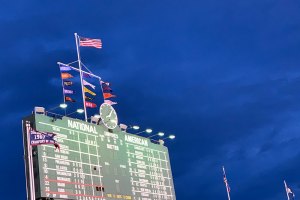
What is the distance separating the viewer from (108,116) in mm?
34469

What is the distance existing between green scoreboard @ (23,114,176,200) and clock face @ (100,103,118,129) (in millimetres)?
391

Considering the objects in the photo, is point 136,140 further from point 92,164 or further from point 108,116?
point 92,164

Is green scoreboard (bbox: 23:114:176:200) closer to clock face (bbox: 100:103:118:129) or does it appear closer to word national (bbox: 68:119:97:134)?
word national (bbox: 68:119:97:134)

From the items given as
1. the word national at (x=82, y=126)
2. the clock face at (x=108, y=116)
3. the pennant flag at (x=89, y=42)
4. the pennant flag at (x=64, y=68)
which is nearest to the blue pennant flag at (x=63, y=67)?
the pennant flag at (x=64, y=68)

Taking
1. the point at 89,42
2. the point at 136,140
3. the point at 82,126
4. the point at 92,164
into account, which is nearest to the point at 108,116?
the point at 82,126

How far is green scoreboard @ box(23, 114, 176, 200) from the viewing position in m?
28.1

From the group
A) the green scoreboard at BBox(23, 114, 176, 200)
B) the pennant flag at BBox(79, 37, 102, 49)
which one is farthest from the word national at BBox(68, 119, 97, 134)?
the pennant flag at BBox(79, 37, 102, 49)

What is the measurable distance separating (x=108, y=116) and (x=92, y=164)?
389cm

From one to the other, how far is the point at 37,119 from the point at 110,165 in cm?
617

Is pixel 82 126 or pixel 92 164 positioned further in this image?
pixel 82 126

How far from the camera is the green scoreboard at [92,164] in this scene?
28109 millimetres

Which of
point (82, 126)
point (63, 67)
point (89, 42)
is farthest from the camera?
point (89, 42)

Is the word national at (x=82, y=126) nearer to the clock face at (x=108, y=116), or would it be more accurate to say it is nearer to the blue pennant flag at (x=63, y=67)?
the clock face at (x=108, y=116)

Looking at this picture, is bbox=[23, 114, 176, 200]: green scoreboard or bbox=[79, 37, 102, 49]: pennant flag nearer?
bbox=[23, 114, 176, 200]: green scoreboard
